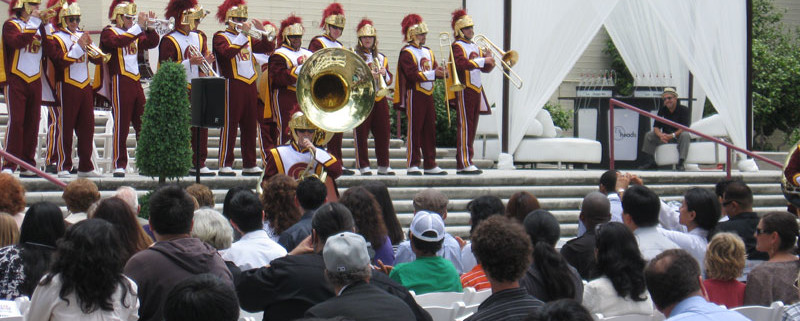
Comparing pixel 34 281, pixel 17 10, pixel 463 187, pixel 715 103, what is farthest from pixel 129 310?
pixel 715 103

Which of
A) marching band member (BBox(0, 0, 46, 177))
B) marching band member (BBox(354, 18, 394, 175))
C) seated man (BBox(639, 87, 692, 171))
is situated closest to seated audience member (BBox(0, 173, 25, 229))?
marching band member (BBox(0, 0, 46, 177))

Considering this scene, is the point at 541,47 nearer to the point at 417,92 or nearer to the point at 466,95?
the point at 466,95

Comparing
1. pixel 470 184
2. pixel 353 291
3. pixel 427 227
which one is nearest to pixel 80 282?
pixel 353 291

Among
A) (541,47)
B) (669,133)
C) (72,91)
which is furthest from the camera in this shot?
(669,133)

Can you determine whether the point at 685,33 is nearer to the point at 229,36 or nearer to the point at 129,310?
the point at 229,36

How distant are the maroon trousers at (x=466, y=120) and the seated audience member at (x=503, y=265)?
8.37 metres

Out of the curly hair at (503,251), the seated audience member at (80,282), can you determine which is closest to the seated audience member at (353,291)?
the curly hair at (503,251)

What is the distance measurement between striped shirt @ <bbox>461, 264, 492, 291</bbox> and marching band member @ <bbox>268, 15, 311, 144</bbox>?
20.2ft

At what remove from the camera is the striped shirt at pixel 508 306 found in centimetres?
404

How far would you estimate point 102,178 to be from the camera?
34.9 ft

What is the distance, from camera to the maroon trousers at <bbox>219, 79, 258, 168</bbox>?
11766 millimetres

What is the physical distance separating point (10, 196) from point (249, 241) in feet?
5.13

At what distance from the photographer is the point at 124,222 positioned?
5.27 m

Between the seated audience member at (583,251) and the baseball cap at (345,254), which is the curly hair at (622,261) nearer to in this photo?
the seated audience member at (583,251)
